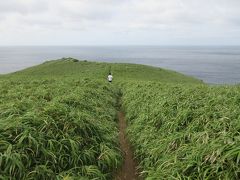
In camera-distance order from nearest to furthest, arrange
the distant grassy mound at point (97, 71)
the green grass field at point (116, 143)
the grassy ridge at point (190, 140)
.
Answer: the grassy ridge at point (190, 140), the green grass field at point (116, 143), the distant grassy mound at point (97, 71)

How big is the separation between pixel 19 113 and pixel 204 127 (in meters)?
5.20

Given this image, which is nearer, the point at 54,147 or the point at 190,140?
the point at 54,147

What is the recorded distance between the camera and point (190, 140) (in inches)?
282

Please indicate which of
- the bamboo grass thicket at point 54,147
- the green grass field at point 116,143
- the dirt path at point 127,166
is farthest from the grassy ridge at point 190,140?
the bamboo grass thicket at point 54,147

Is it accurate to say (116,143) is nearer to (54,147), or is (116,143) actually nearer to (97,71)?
(54,147)

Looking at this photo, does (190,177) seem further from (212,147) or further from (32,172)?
(32,172)

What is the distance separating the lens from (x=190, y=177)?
18.0ft

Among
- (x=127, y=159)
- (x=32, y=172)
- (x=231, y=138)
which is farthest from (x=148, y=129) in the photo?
(x=32, y=172)

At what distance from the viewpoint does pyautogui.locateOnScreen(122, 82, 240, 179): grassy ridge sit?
5457 mm

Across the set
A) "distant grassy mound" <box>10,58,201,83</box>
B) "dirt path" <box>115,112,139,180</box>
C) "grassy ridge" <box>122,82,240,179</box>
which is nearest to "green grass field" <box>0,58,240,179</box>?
"grassy ridge" <box>122,82,240,179</box>

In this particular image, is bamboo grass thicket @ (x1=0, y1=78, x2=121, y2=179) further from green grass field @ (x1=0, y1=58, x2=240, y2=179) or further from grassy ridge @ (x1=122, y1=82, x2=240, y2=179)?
grassy ridge @ (x1=122, y1=82, x2=240, y2=179)

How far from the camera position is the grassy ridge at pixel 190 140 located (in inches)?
215

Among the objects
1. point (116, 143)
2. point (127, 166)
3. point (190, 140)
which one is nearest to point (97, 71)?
point (116, 143)

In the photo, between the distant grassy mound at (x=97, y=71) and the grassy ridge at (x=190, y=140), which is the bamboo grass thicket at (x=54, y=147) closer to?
the grassy ridge at (x=190, y=140)
